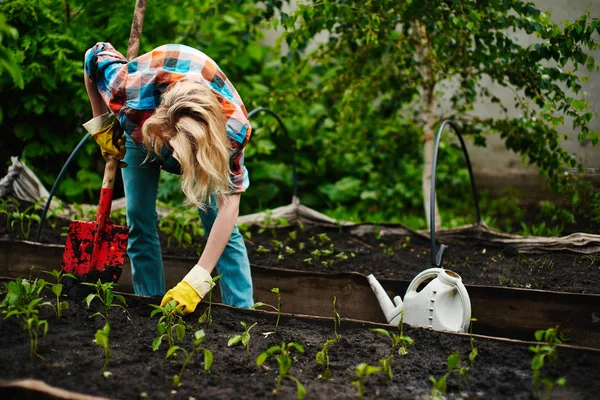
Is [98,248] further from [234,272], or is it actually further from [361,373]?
[361,373]

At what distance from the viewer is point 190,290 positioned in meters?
2.18

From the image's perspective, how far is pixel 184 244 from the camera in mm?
3578

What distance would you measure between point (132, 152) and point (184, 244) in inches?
42.5

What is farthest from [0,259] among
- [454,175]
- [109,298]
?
[454,175]

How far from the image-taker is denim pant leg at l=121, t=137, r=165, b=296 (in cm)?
262

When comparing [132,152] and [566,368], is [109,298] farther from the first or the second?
[566,368]

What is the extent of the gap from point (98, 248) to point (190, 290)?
59 cm

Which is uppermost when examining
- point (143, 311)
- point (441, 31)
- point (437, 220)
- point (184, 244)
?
point (441, 31)

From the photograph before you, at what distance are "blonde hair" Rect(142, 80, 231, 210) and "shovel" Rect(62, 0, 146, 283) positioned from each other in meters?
0.67

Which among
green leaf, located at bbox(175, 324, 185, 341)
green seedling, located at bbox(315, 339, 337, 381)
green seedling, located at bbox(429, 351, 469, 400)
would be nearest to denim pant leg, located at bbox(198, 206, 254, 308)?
green leaf, located at bbox(175, 324, 185, 341)

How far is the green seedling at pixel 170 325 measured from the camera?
1.89m

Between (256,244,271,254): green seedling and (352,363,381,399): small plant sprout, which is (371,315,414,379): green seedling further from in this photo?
(256,244,271,254): green seedling

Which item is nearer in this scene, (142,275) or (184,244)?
(142,275)

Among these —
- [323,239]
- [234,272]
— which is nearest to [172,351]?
[234,272]
